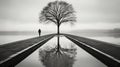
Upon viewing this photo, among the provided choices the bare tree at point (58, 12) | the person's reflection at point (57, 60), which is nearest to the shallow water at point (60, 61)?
the person's reflection at point (57, 60)

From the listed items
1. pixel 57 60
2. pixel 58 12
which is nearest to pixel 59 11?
pixel 58 12

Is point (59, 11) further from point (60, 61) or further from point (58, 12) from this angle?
point (60, 61)

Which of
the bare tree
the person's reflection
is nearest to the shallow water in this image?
the person's reflection

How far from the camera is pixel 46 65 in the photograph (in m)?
8.07

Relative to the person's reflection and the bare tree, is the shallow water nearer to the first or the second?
the person's reflection

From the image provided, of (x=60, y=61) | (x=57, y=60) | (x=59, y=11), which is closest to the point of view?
(x=60, y=61)

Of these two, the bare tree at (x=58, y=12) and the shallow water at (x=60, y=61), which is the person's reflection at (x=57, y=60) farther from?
the bare tree at (x=58, y=12)

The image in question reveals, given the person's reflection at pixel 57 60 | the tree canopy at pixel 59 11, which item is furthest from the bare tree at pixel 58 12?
the person's reflection at pixel 57 60

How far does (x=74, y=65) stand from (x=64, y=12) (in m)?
56.9

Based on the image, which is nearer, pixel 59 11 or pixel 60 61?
pixel 60 61

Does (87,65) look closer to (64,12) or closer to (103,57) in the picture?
(103,57)

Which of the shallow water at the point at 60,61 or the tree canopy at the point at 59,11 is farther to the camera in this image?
the tree canopy at the point at 59,11

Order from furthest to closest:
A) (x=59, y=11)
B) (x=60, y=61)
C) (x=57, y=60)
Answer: (x=59, y=11) → (x=57, y=60) → (x=60, y=61)

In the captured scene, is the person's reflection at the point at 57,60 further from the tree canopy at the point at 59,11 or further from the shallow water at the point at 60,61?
the tree canopy at the point at 59,11
